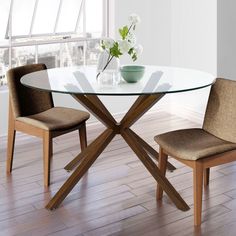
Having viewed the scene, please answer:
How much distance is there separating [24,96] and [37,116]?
194mm

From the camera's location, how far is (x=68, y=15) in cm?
554

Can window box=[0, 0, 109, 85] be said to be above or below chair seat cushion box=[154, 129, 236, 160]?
above

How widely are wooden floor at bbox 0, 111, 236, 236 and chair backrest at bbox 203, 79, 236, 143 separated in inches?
19.0

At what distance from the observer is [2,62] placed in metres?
5.18

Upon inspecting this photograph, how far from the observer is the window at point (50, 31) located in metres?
5.16

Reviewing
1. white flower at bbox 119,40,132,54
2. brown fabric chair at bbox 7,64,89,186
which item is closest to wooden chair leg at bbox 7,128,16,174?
brown fabric chair at bbox 7,64,89,186

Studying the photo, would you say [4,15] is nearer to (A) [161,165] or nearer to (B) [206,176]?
(A) [161,165]

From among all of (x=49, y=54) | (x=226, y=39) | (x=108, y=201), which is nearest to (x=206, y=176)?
(x=108, y=201)

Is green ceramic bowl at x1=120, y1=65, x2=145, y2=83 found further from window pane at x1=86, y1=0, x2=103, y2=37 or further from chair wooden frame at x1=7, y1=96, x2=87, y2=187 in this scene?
window pane at x1=86, y1=0, x2=103, y2=37

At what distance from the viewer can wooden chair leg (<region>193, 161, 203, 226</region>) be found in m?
3.33

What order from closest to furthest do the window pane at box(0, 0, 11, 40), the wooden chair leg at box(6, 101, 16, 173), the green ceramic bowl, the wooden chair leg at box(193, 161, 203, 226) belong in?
1. the wooden chair leg at box(193, 161, 203, 226)
2. the green ceramic bowl
3. the wooden chair leg at box(6, 101, 16, 173)
4. the window pane at box(0, 0, 11, 40)

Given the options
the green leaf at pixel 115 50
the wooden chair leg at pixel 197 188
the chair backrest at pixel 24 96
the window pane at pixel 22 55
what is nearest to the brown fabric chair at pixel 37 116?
the chair backrest at pixel 24 96

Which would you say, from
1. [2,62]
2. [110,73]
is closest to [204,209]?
[110,73]

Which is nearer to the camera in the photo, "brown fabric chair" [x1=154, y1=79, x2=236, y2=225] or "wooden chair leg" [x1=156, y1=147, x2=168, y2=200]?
"brown fabric chair" [x1=154, y1=79, x2=236, y2=225]
